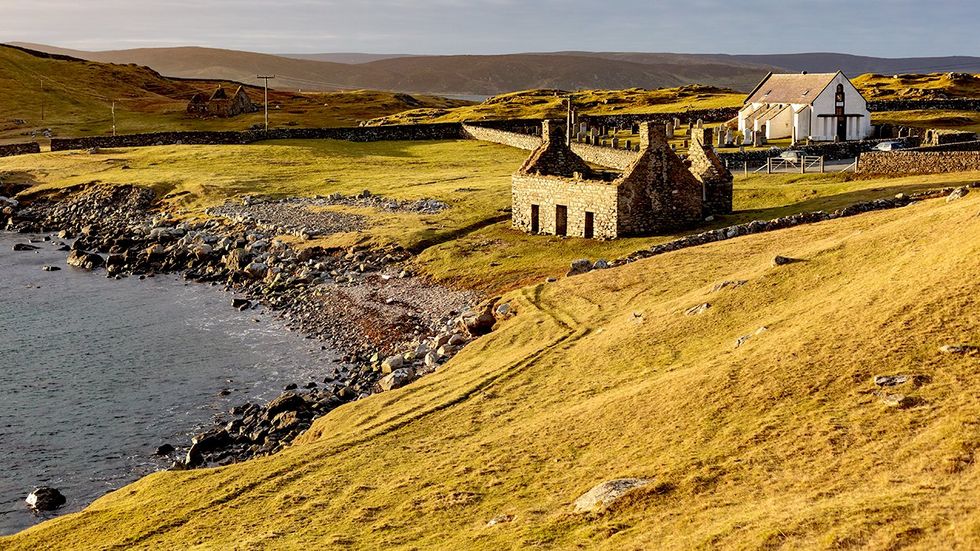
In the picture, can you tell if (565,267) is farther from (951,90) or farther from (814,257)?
(951,90)

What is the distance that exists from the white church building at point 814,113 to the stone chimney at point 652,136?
37.4 metres

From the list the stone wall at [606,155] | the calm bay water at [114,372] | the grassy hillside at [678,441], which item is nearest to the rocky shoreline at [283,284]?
the calm bay water at [114,372]

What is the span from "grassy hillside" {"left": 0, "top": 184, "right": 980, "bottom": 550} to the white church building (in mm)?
55758

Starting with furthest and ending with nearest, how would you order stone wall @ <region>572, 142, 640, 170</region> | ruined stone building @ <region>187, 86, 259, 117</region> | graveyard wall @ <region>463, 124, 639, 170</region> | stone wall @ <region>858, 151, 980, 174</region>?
ruined stone building @ <region>187, 86, 259, 117</region>, graveyard wall @ <region>463, 124, 639, 170</region>, stone wall @ <region>572, 142, 640, 170</region>, stone wall @ <region>858, 151, 980, 174</region>

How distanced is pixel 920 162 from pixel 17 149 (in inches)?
3250

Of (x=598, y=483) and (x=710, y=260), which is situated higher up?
(x=710, y=260)

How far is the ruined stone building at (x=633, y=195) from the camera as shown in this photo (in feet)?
158

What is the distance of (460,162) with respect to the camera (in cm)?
8506

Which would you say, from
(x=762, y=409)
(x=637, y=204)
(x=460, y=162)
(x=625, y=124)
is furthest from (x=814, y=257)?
(x=625, y=124)

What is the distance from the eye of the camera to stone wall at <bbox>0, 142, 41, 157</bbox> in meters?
100

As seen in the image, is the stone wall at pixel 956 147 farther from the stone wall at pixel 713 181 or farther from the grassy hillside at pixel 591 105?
the grassy hillside at pixel 591 105

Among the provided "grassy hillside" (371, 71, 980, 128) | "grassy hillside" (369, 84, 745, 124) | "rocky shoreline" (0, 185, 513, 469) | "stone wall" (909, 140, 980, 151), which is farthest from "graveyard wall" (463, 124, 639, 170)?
"rocky shoreline" (0, 185, 513, 469)

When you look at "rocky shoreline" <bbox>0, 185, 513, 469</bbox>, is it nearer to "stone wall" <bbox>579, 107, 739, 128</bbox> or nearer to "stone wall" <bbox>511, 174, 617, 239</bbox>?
"stone wall" <bbox>511, 174, 617, 239</bbox>

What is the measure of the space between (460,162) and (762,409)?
6560 centimetres
